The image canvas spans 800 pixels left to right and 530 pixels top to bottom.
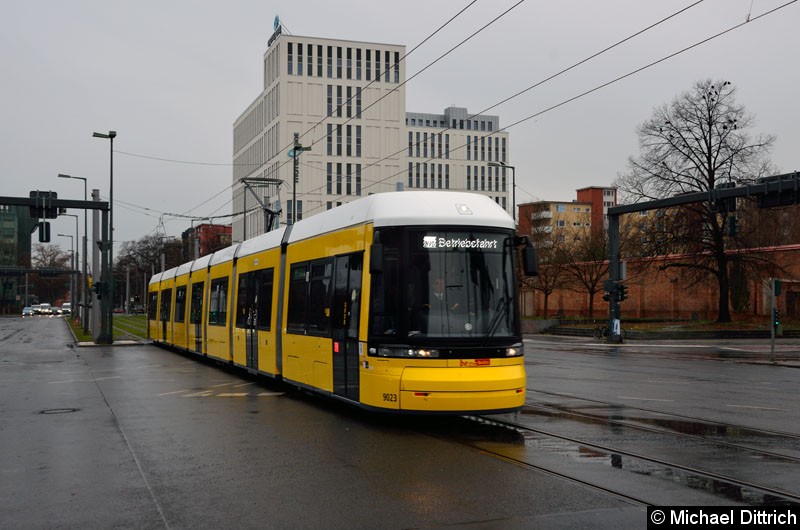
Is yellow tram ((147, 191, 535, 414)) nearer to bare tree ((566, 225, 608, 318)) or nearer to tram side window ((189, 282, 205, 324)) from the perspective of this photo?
tram side window ((189, 282, 205, 324))

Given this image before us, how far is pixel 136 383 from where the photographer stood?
18.9 m

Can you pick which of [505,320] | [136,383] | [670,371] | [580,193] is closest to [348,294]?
[505,320]

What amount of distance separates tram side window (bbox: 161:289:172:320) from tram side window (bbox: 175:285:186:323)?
1.64 metres

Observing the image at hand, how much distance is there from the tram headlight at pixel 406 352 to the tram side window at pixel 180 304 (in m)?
18.5

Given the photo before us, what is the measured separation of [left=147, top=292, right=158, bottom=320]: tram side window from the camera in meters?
36.6

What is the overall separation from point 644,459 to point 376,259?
406cm

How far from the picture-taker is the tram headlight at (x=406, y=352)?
10867 millimetres

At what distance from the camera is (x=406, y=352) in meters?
11.0

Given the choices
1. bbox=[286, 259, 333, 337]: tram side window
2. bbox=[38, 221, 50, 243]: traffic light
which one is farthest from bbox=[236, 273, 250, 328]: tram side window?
bbox=[38, 221, 50, 243]: traffic light

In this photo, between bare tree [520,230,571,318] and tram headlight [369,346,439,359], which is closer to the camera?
tram headlight [369,346,439,359]

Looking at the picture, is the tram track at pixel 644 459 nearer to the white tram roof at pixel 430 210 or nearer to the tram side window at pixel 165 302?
the white tram roof at pixel 430 210

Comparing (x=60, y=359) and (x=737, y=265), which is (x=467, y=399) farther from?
(x=737, y=265)

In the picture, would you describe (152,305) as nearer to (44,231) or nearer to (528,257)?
A: (44,231)

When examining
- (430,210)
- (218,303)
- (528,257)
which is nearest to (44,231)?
(218,303)
